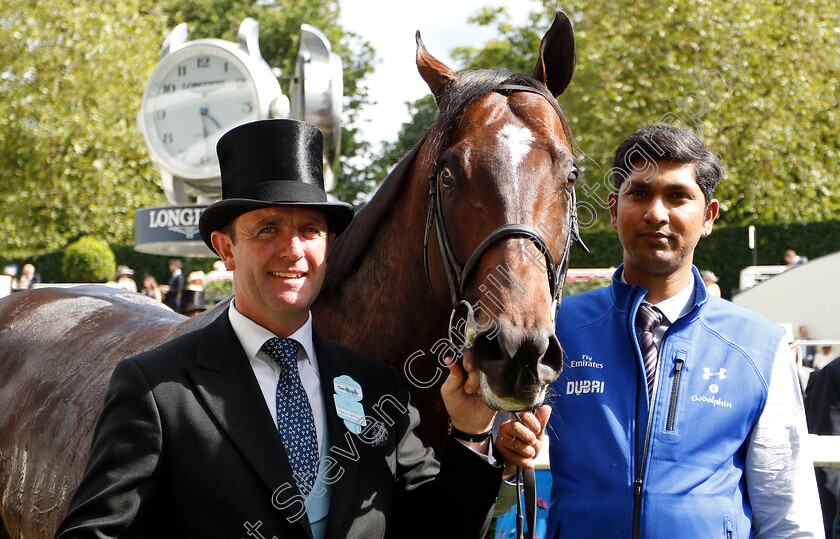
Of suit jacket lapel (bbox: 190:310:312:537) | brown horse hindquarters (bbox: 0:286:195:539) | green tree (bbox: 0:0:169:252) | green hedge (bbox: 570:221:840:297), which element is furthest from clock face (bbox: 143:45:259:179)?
green tree (bbox: 0:0:169:252)

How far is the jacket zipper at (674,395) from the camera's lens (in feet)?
7.19

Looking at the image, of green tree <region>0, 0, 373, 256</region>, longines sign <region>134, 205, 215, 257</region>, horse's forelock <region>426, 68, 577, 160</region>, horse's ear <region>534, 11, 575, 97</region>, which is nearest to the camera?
horse's forelock <region>426, 68, 577, 160</region>

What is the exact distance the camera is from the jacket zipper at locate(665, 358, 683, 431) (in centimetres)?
219

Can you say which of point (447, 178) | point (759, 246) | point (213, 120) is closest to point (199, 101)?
point (213, 120)

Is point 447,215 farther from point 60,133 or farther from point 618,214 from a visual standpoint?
point 60,133

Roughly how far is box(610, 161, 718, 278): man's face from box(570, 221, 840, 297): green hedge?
16.0 metres

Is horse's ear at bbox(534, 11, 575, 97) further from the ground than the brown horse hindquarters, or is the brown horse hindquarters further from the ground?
horse's ear at bbox(534, 11, 575, 97)

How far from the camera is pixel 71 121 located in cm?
2059

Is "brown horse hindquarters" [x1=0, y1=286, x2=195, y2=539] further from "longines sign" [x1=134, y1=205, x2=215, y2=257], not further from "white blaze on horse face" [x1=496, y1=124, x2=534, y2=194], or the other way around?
"longines sign" [x1=134, y1=205, x2=215, y2=257]

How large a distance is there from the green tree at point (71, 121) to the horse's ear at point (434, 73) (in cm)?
2027

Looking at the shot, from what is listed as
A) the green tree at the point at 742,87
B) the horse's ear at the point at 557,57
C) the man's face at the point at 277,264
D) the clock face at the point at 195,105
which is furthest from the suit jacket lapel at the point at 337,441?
the green tree at the point at 742,87

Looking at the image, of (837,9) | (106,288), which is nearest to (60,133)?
(106,288)

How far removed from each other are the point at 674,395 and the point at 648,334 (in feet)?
0.70

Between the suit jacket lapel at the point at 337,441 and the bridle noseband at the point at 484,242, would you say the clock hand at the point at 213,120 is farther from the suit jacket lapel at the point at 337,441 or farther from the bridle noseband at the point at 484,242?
the suit jacket lapel at the point at 337,441
